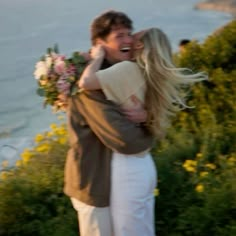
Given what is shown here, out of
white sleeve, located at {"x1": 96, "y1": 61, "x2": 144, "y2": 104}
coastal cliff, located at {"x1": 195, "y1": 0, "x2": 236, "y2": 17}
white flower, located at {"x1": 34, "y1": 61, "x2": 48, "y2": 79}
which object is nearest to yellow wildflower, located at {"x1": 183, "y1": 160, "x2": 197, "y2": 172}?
white sleeve, located at {"x1": 96, "y1": 61, "x2": 144, "y2": 104}

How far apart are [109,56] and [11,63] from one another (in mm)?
7343

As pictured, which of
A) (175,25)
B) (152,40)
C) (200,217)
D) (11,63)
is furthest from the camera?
(175,25)

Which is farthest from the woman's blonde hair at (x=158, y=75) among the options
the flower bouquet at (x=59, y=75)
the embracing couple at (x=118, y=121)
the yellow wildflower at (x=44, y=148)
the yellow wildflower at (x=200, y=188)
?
the yellow wildflower at (x=44, y=148)

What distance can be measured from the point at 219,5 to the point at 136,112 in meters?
11.5

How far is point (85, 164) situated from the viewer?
3.12 m

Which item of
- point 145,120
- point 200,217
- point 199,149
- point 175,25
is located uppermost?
point 175,25

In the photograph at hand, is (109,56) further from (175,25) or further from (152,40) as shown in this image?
(175,25)

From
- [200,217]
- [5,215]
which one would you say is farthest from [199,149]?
[5,215]

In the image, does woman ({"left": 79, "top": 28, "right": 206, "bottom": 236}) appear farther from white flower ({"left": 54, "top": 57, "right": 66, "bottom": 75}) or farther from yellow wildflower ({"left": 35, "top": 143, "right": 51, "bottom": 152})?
yellow wildflower ({"left": 35, "top": 143, "right": 51, "bottom": 152})

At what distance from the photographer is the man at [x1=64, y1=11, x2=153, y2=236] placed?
3027 millimetres

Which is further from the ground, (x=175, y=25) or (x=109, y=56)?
(x=175, y=25)

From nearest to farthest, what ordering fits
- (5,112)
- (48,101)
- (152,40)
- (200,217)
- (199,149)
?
(152,40), (48,101), (200,217), (199,149), (5,112)

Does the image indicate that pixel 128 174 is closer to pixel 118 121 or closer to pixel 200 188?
pixel 118 121

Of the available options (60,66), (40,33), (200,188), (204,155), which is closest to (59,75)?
(60,66)
